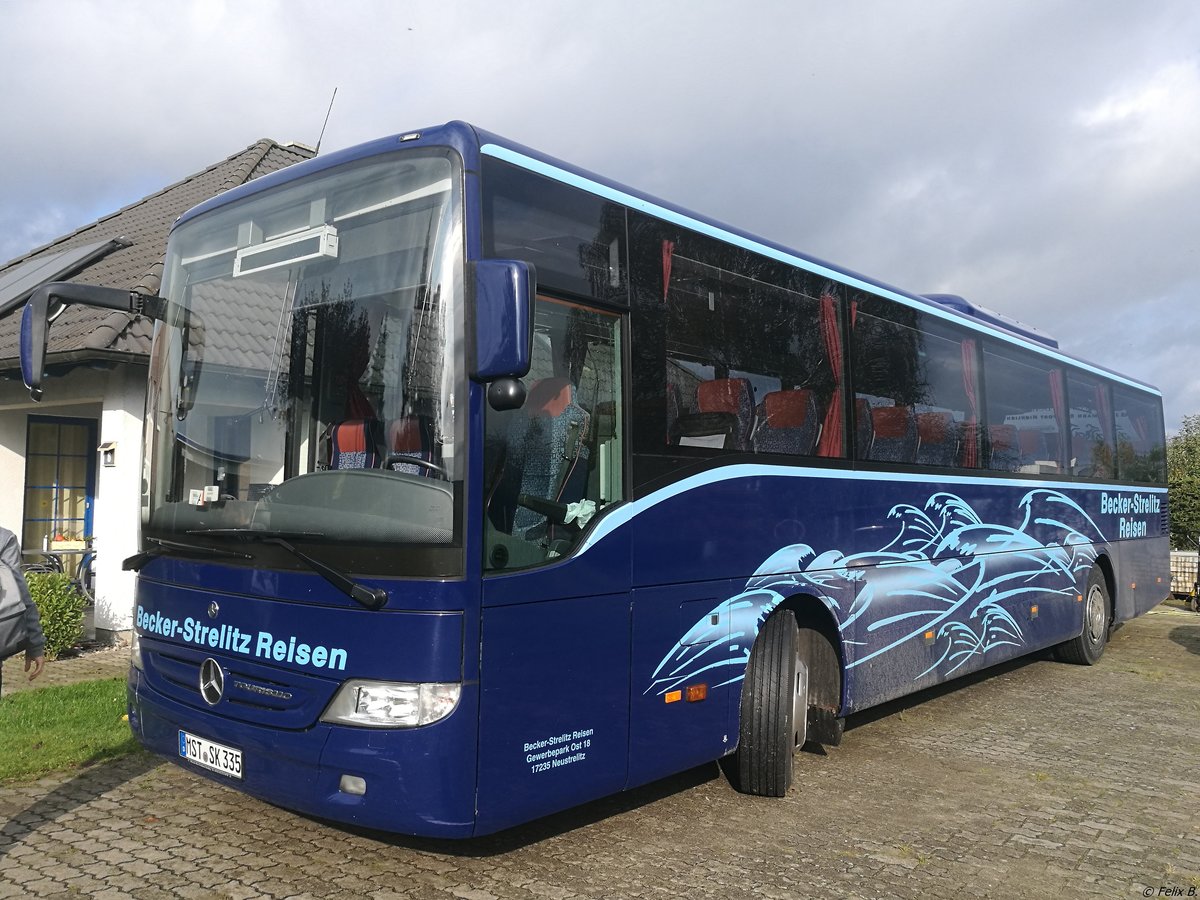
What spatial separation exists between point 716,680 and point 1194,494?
2136 centimetres

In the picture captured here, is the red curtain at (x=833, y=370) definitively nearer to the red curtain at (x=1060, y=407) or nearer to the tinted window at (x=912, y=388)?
the tinted window at (x=912, y=388)

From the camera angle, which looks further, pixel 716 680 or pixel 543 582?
pixel 716 680

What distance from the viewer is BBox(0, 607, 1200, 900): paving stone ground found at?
4.49 m

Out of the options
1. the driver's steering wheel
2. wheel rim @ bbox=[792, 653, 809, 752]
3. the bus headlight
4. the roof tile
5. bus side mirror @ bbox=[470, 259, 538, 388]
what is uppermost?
the roof tile

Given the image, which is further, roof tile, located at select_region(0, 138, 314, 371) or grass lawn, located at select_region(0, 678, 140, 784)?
roof tile, located at select_region(0, 138, 314, 371)

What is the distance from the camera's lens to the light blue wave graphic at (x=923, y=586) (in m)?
5.50

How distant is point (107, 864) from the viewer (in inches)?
182

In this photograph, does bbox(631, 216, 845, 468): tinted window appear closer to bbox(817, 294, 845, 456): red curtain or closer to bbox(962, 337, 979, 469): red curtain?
bbox(817, 294, 845, 456): red curtain

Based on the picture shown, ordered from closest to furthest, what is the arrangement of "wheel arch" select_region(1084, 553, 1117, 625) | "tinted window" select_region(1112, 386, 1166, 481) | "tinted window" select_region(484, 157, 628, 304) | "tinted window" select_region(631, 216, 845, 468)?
"tinted window" select_region(484, 157, 628, 304), "tinted window" select_region(631, 216, 845, 468), "wheel arch" select_region(1084, 553, 1117, 625), "tinted window" select_region(1112, 386, 1166, 481)

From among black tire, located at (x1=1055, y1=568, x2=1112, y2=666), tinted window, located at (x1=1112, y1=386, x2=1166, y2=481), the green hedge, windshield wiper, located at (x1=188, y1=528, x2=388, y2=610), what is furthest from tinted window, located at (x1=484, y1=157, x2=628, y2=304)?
tinted window, located at (x1=1112, y1=386, x2=1166, y2=481)

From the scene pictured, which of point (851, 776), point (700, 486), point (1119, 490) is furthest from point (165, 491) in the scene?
point (1119, 490)

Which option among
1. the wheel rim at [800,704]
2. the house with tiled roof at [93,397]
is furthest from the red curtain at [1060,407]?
the house with tiled roof at [93,397]

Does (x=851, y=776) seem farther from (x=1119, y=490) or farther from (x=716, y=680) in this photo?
(x=1119, y=490)

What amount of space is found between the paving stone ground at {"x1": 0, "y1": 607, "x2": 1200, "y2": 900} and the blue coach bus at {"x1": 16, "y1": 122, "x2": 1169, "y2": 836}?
41cm
